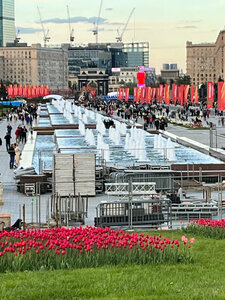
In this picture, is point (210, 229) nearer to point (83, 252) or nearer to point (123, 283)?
point (83, 252)

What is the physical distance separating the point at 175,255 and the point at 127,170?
12689 millimetres

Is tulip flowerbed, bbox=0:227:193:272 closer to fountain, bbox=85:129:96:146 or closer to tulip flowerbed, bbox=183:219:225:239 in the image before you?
tulip flowerbed, bbox=183:219:225:239

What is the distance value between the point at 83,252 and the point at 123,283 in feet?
4.68

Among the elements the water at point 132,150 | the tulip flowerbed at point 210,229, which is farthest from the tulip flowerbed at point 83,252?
the water at point 132,150

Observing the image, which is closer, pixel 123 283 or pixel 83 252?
pixel 123 283

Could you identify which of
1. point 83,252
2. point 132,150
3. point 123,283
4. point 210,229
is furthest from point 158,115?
point 123,283

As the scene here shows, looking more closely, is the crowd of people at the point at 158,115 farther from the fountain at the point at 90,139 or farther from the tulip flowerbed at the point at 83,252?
the tulip flowerbed at the point at 83,252

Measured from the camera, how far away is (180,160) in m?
25.5

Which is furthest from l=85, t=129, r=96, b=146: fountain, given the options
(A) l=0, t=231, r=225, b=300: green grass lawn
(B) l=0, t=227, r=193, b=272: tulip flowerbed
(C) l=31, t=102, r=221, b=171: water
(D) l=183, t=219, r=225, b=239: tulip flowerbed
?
(A) l=0, t=231, r=225, b=300: green grass lawn

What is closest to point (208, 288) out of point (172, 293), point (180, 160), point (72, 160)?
point (172, 293)

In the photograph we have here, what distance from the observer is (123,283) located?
7586 mm

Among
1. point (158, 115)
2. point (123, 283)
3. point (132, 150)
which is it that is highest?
point (123, 283)

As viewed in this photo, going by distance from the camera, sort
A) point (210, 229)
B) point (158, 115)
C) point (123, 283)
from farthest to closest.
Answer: point (158, 115) → point (210, 229) → point (123, 283)

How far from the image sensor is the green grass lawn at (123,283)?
7.03 metres
